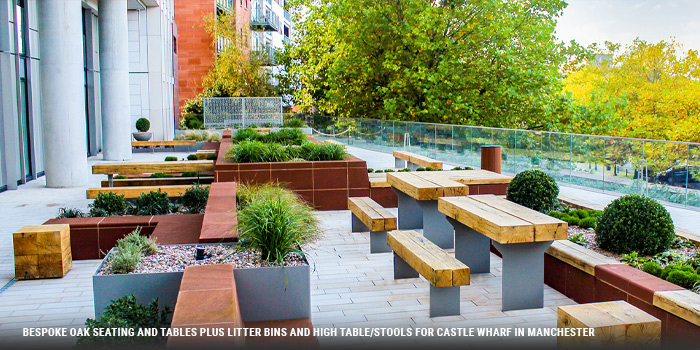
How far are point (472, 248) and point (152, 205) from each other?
4142 mm

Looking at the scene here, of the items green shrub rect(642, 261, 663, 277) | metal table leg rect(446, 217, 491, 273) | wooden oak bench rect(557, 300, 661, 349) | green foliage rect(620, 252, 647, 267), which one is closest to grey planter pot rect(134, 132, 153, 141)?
metal table leg rect(446, 217, 491, 273)

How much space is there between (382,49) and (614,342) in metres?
23.8

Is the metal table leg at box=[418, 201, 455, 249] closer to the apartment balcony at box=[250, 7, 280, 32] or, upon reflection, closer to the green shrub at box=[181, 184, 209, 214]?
the green shrub at box=[181, 184, 209, 214]

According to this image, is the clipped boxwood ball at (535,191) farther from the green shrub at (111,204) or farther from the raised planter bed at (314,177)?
the green shrub at (111,204)

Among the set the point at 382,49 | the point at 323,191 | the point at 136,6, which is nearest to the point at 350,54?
the point at 382,49

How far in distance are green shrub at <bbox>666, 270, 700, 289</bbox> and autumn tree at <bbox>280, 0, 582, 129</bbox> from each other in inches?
770

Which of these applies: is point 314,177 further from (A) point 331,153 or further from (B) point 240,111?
(B) point 240,111

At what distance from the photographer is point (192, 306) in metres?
3.39

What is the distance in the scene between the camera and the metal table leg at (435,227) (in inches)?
271

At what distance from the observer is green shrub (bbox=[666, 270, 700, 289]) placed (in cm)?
436

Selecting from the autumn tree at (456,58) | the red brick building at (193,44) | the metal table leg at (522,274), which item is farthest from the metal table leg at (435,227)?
the red brick building at (193,44)

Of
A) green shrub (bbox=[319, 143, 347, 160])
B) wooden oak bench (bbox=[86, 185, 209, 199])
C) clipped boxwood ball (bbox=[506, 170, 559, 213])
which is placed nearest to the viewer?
clipped boxwood ball (bbox=[506, 170, 559, 213])

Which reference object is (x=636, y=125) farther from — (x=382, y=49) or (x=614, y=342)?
(x=614, y=342)

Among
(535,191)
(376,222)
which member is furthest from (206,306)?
(535,191)
